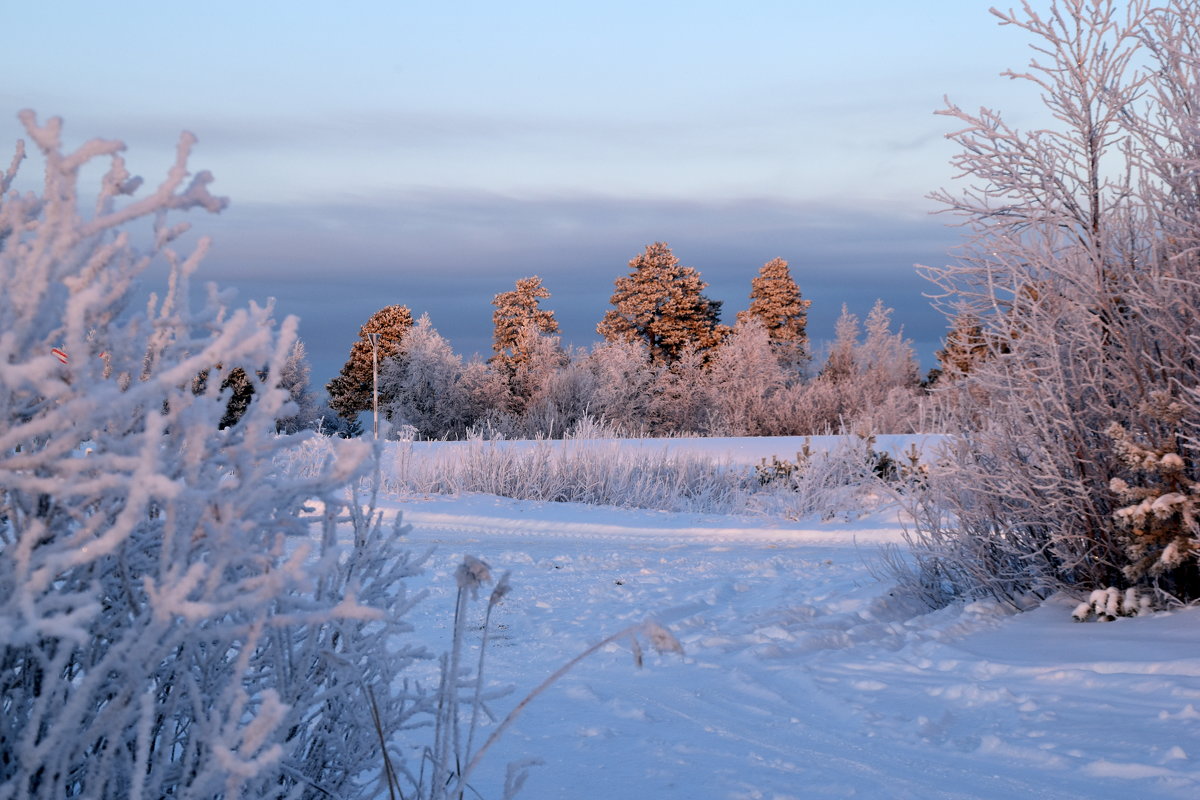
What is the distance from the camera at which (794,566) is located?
8.46 meters

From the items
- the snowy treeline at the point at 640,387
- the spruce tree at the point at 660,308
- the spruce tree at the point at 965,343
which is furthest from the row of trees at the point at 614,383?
the spruce tree at the point at 965,343

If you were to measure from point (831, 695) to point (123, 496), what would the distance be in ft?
10.8

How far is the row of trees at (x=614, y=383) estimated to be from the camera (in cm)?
2922

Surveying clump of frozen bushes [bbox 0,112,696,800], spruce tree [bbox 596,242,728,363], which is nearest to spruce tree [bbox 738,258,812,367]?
spruce tree [bbox 596,242,728,363]

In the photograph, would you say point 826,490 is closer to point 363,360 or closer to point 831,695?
point 831,695

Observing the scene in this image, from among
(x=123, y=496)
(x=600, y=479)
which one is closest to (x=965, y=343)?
(x=123, y=496)

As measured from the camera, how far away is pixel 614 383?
29.8 m

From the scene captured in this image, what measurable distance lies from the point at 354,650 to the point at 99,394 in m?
0.87

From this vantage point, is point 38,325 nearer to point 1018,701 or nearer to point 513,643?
point 1018,701

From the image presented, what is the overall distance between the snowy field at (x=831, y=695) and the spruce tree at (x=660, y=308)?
35.1 m

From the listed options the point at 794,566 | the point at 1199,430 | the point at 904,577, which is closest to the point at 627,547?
the point at 794,566

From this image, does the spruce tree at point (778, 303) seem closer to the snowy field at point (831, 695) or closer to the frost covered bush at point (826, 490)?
the frost covered bush at point (826, 490)

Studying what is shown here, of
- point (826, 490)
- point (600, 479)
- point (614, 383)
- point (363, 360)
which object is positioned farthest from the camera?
point (363, 360)

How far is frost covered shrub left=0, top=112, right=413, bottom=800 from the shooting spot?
3.95 feet
